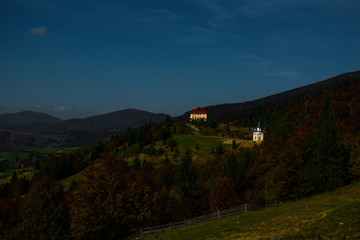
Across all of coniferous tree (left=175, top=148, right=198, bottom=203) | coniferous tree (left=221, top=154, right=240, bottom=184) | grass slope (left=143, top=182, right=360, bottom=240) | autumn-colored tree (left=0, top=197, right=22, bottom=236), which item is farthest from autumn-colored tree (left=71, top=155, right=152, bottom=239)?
coniferous tree (left=221, top=154, right=240, bottom=184)

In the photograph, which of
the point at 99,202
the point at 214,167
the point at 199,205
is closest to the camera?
the point at 99,202

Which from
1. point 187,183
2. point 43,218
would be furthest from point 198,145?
point 43,218

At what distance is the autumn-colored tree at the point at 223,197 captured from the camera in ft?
227

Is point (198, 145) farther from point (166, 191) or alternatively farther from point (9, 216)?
point (9, 216)

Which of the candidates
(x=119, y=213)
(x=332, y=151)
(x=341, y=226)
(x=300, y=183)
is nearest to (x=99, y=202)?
(x=119, y=213)

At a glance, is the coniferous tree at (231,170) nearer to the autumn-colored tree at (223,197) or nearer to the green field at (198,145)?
the autumn-colored tree at (223,197)

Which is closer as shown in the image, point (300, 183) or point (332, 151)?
point (300, 183)

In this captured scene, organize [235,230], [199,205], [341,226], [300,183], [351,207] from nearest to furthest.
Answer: [341,226] < [351,207] < [235,230] < [300,183] < [199,205]

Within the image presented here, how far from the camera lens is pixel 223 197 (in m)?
70.2

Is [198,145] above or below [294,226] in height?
below

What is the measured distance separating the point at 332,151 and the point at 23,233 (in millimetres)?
63191

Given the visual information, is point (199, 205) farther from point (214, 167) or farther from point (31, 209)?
point (214, 167)

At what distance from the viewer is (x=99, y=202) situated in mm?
40438

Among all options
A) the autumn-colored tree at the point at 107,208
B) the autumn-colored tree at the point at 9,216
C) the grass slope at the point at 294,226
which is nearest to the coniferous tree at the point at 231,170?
the autumn-colored tree at the point at 107,208
